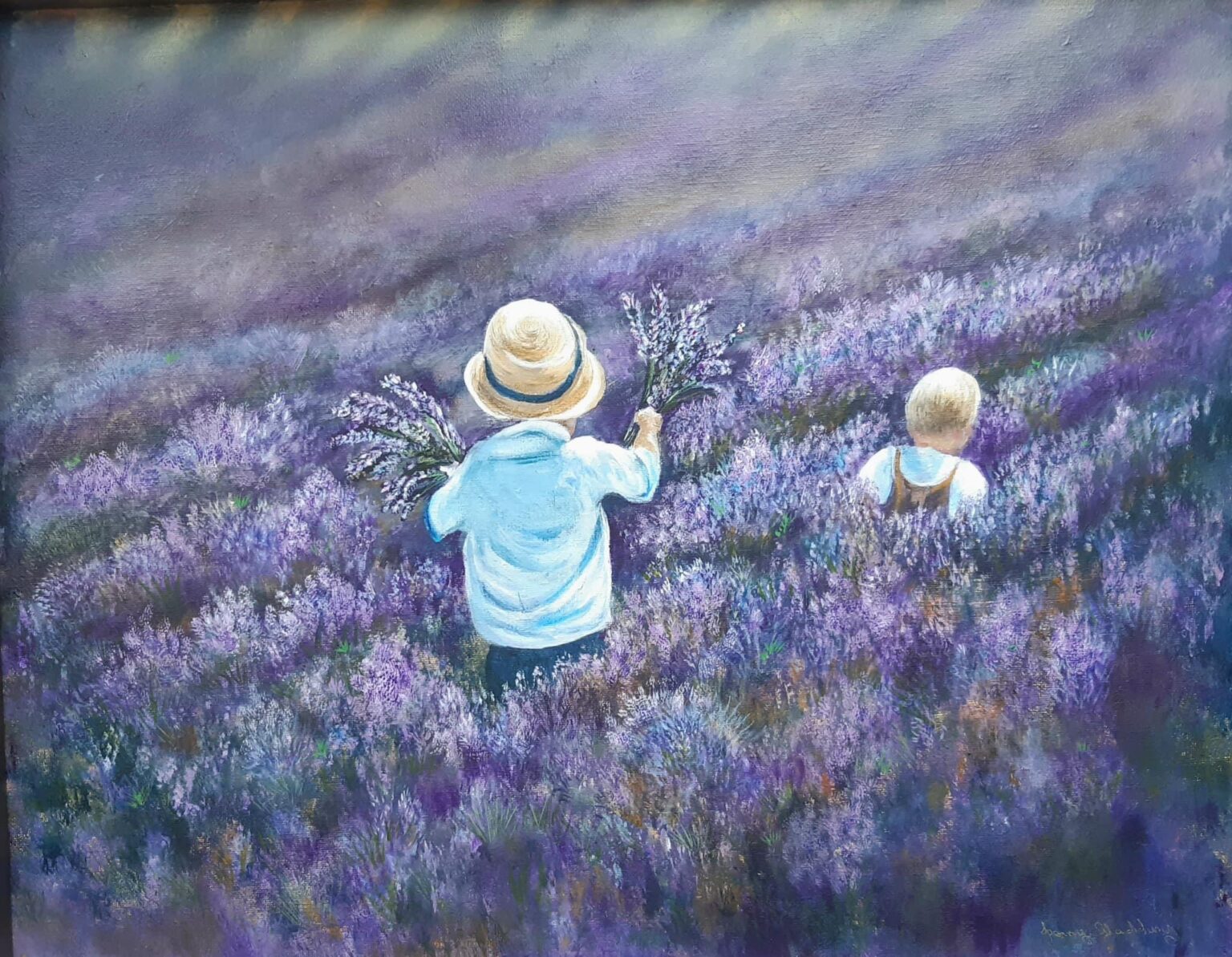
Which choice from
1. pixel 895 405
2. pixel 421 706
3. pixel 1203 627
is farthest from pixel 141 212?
pixel 1203 627

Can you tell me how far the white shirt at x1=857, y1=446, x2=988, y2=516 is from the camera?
2814 mm

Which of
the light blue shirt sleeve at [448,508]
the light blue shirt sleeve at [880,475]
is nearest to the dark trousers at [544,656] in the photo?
the light blue shirt sleeve at [448,508]

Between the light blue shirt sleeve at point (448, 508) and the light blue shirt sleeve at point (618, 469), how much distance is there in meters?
0.40

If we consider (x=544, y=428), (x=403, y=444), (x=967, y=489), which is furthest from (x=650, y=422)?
(x=967, y=489)

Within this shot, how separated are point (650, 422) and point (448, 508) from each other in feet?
2.41

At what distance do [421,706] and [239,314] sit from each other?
1.48 m

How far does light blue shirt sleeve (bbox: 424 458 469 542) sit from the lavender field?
0.10 m

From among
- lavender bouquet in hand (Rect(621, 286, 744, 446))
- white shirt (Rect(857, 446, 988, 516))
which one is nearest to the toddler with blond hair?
white shirt (Rect(857, 446, 988, 516))

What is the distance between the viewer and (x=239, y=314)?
114 inches

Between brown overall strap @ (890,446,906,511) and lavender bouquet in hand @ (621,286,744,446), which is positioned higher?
lavender bouquet in hand @ (621,286,744,446)

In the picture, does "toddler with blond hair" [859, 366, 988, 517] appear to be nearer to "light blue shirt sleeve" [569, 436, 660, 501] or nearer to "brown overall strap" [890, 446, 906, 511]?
"brown overall strap" [890, 446, 906, 511]

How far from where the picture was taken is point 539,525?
9.34 ft
